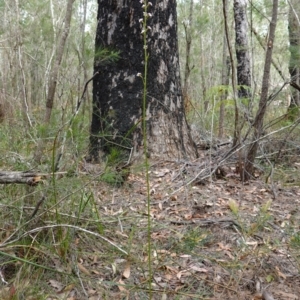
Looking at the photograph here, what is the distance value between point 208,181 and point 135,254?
1117 millimetres

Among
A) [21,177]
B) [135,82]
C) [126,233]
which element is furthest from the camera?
[135,82]

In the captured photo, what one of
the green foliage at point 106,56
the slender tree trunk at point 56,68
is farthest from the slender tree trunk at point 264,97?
the slender tree trunk at point 56,68

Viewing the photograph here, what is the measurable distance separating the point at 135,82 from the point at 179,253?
4.91ft

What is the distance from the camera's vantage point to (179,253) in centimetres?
206

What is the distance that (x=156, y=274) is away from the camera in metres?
1.92

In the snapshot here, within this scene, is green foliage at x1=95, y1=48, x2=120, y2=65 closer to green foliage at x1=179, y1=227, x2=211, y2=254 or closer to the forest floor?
the forest floor

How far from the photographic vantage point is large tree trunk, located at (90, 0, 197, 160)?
120 inches

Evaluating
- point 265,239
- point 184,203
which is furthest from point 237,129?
point 265,239

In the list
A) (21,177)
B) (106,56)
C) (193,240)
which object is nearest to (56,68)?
(106,56)

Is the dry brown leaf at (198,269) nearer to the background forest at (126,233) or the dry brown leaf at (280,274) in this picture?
the background forest at (126,233)

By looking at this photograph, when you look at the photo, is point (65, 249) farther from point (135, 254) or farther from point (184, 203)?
point (184, 203)

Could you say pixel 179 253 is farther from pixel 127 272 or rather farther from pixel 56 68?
pixel 56 68

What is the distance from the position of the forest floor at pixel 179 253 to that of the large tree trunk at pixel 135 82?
1.59 ft

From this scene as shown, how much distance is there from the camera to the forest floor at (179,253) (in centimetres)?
176
